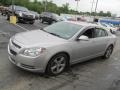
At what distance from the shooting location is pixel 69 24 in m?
6.30

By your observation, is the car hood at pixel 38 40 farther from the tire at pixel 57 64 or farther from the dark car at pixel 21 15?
the dark car at pixel 21 15

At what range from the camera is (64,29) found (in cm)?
596

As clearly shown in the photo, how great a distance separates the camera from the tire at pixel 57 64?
486 centimetres

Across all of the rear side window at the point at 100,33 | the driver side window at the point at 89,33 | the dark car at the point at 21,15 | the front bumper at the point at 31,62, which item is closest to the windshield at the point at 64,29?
the driver side window at the point at 89,33

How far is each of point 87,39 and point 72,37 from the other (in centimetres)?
57

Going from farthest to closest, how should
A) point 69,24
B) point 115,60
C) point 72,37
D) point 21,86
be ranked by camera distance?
point 115,60 → point 69,24 → point 72,37 → point 21,86

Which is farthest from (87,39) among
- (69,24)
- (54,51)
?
(54,51)

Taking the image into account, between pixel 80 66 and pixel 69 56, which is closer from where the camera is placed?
pixel 69 56

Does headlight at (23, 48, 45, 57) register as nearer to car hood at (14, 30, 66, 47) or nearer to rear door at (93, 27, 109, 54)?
car hood at (14, 30, 66, 47)

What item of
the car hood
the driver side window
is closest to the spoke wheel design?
the car hood

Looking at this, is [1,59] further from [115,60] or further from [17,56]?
[115,60]

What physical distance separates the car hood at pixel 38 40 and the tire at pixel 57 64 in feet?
1.34

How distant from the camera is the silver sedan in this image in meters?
4.55

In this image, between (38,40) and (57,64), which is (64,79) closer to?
(57,64)
